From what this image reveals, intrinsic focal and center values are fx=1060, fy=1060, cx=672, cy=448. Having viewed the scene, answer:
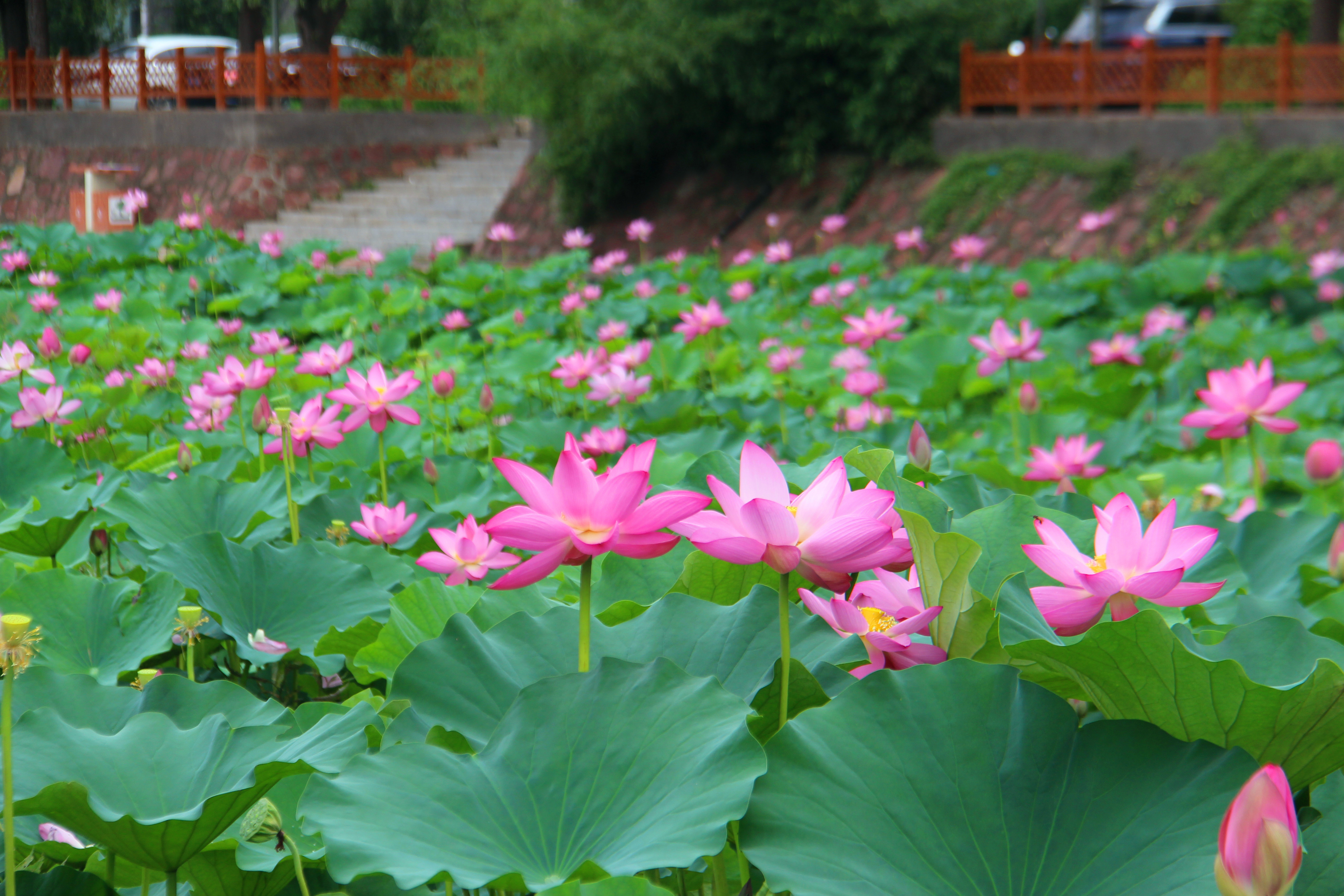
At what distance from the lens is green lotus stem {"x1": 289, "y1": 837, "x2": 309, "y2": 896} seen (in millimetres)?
Answer: 636

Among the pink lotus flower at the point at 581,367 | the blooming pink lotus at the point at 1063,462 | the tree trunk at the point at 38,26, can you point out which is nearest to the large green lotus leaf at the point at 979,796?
the blooming pink lotus at the point at 1063,462

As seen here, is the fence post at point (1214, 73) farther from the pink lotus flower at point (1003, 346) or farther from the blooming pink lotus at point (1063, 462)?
the blooming pink lotus at point (1063, 462)

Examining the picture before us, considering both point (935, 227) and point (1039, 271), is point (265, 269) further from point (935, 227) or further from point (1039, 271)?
point (935, 227)

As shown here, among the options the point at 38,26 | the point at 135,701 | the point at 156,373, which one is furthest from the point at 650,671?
the point at 38,26

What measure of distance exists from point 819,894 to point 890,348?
380 cm

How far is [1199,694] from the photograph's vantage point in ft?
1.98

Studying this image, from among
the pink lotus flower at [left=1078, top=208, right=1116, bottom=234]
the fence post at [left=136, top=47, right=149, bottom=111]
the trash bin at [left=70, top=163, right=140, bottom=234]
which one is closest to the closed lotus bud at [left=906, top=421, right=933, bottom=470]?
the trash bin at [left=70, top=163, right=140, bottom=234]

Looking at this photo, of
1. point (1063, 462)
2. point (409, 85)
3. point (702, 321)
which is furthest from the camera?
point (409, 85)

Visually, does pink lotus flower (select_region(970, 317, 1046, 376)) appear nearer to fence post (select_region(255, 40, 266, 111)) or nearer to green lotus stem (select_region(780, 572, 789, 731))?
green lotus stem (select_region(780, 572, 789, 731))

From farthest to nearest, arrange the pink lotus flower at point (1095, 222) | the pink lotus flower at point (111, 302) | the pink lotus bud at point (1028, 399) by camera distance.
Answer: the pink lotus flower at point (1095, 222) < the pink lotus flower at point (111, 302) < the pink lotus bud at point (1028, 399)

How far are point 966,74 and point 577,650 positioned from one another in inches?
372

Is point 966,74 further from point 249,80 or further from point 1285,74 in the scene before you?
point 249,80

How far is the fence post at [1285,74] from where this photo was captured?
783 cm

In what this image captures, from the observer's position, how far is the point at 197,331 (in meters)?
3.76
